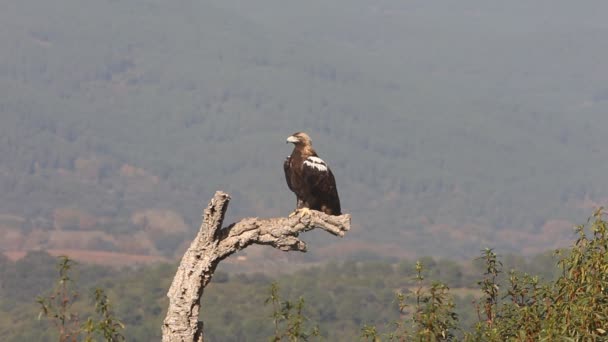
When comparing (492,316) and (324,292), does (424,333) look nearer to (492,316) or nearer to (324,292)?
(492,316)

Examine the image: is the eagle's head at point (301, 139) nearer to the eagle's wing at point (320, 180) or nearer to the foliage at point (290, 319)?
the eagle's wing at point (320, 180)

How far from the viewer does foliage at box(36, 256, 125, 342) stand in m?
14.4

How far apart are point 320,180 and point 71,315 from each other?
7.43 m

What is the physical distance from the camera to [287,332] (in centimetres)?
1631

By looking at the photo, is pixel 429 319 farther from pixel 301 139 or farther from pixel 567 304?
pixel 301 139

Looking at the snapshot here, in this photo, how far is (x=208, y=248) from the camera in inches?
660

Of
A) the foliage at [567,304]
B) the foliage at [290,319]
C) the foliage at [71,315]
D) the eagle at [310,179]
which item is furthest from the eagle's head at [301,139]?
the foliage at [71,315]

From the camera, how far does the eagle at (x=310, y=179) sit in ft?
71.6

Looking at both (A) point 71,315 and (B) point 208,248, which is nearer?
(A) point 71,315

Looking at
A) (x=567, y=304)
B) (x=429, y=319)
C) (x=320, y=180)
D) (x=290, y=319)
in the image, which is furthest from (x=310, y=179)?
(x=567, y=304)

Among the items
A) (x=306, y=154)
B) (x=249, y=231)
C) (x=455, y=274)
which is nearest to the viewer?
(x=249, y=231)

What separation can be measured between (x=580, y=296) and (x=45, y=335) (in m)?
111

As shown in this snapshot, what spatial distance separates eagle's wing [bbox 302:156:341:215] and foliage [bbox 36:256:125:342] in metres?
6.71

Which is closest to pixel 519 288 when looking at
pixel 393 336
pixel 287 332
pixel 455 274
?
pixel 393 336
